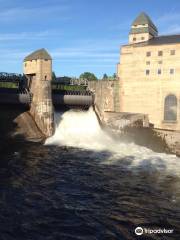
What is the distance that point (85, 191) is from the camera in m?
30.8

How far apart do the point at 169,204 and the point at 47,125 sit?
29.2m

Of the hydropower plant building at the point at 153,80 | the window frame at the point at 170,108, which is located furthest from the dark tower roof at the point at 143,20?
the window frame at the point at 170,108

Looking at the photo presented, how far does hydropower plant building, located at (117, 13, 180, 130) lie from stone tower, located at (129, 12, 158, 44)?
6.35 m

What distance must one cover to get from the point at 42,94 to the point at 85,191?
1014 inches

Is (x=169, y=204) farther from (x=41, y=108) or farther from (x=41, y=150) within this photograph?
(x=41, y=108)

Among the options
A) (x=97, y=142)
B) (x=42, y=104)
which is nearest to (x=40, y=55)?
(x=42, y=104)

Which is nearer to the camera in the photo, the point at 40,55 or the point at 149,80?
the point at 40,55

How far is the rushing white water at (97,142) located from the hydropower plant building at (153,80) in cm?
845

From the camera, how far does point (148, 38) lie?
235ft

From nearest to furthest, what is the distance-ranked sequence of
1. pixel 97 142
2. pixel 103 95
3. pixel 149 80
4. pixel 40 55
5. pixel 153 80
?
pixel 97 142 < pixel 40 55 < pixel 153 80 < pixel 149 80 < pixel 103 95

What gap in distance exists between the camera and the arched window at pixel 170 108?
5917cm

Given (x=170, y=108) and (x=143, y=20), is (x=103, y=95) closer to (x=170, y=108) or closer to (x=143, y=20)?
(x=170, y=108)

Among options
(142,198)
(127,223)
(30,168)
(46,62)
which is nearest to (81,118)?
(46,62)

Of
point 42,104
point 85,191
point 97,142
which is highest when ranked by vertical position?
point 42,104
